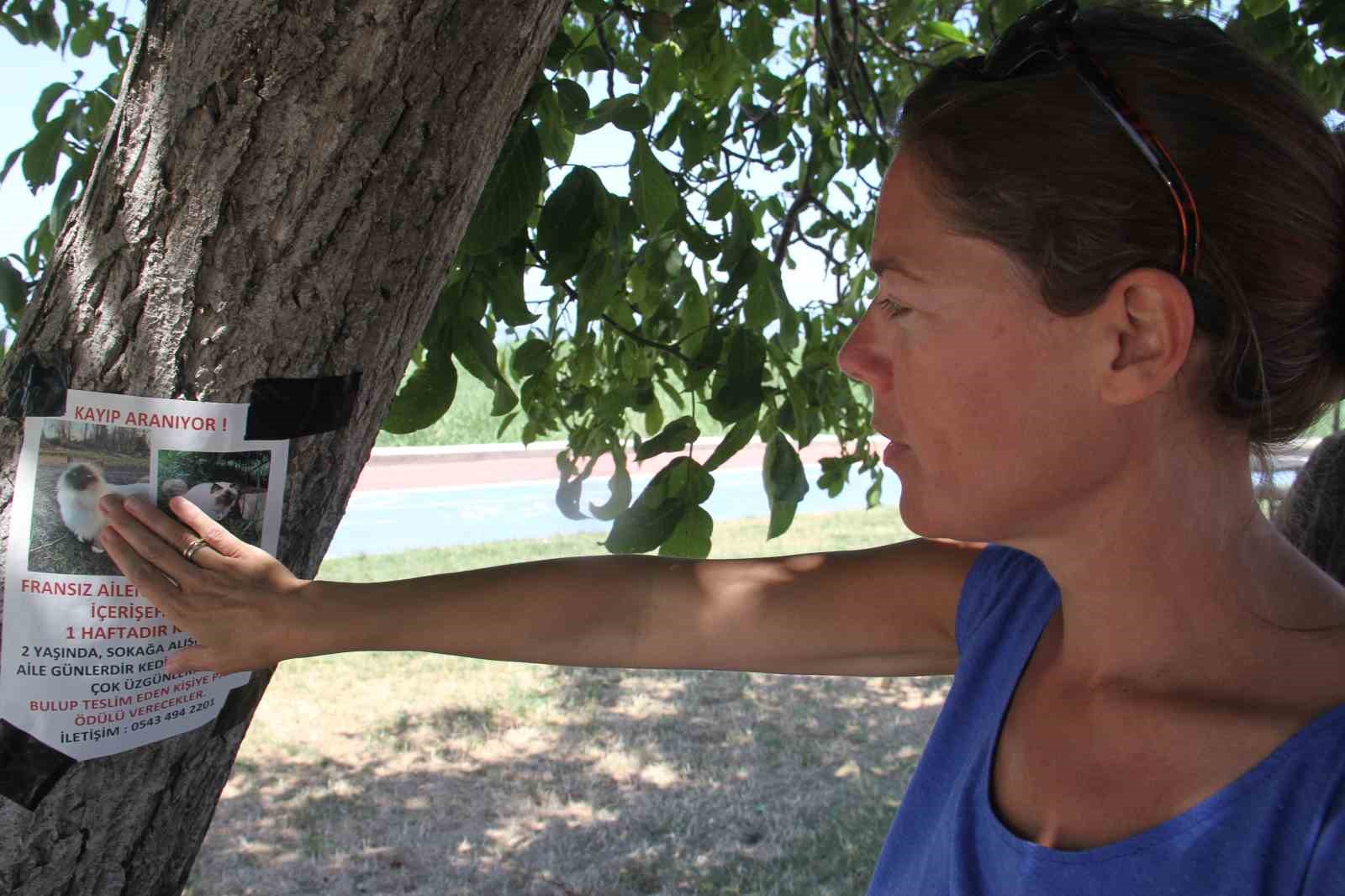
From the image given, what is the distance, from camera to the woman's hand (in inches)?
44.4

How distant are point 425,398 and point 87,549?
650 mm

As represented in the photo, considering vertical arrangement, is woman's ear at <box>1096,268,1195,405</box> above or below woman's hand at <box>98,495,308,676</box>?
above

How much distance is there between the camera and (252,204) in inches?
44.4

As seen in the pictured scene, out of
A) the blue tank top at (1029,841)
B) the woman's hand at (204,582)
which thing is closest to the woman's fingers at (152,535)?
the woman's hand at (204,582)

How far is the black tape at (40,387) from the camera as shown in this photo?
1136mm

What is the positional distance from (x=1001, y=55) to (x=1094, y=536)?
0.48m

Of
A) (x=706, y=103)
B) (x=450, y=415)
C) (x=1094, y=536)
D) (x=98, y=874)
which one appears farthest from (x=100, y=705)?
(x=450, y=415)

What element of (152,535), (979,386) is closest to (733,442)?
(979,386)

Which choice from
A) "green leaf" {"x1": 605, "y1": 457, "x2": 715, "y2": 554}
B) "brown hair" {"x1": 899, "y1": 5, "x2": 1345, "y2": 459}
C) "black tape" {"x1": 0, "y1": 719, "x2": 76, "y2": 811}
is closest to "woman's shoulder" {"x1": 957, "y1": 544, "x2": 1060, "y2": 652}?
"brown hair" {"x1": 899, "y1": 5, "x2": 1345, "y2": 459}

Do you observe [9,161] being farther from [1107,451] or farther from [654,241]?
[1107,451]

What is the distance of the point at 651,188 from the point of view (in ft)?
6.18

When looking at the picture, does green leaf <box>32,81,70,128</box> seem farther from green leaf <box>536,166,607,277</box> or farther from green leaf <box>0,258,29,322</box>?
green leaf <box>536,166,607,277</box>

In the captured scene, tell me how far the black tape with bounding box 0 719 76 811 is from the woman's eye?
957 mm

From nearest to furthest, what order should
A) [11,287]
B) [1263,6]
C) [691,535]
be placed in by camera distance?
[11,287] < [691,535] < [1263,6]
